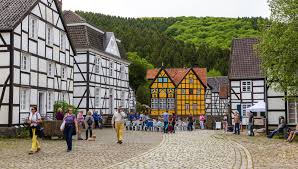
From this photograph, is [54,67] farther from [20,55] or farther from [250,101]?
[250,101]

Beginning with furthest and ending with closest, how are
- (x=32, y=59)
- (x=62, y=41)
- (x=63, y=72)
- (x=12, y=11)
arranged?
(x=63, y=72) < (x=62, y=41) < (x=32, y=59) < (x=12, y=11)

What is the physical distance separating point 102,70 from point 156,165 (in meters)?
28.8

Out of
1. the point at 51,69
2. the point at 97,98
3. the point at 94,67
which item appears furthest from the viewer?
the point at 97,98

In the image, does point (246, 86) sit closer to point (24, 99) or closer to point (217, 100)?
point (24, 99)

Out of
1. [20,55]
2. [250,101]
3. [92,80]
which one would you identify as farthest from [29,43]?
[250,101]

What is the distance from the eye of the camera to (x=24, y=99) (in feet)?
83.7

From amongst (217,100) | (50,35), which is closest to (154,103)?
(217,100)

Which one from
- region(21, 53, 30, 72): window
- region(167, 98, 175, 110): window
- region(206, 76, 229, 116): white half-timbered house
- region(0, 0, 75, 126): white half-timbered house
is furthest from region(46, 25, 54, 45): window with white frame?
region(206, 76, 229, 116): white half-timbered house

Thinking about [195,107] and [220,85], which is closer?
[195,107]

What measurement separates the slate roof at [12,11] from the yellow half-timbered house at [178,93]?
130 feet

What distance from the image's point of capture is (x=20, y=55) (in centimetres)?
2469

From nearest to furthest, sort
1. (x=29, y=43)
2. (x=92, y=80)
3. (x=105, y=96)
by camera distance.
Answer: (x=29, y=43) < (x=92, y=80) < (x=105, y=96)

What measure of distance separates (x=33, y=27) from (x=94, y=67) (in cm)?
1190

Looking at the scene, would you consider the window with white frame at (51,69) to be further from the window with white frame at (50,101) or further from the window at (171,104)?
the window at (171,104)
